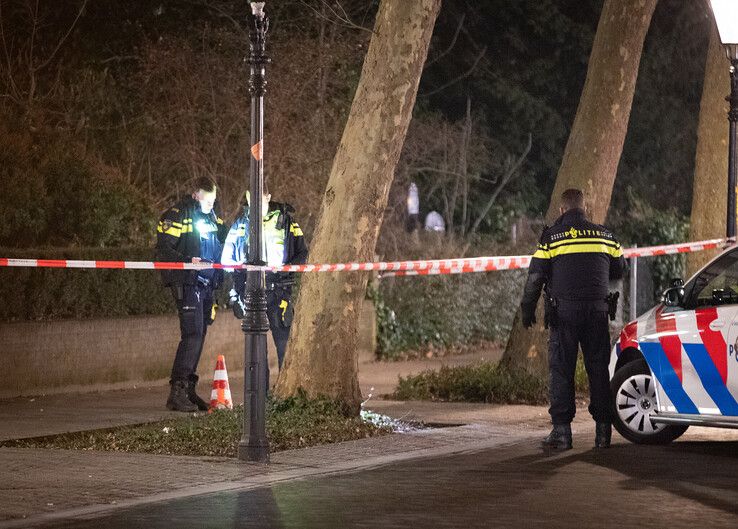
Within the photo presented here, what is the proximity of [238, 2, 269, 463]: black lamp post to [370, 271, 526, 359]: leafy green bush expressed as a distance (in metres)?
10.0

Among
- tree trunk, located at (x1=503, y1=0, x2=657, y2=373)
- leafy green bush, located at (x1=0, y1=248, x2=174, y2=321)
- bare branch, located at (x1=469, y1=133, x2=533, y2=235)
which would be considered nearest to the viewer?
leafy green bush, located at (x1=0, y1=248, x2=174, y2=321)

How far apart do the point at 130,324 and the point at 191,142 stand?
551cm

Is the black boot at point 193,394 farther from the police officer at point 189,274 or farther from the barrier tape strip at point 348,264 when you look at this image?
the barrier tape strip at point 348,264

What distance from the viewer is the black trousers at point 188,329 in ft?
49.2

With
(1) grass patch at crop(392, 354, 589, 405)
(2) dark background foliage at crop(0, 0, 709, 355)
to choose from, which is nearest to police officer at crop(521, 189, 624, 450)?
(1) grass patch at crop(392, 354, 589, 405)

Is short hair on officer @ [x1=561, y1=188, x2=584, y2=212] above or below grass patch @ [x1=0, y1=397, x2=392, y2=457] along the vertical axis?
above

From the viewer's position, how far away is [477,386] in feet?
53.2

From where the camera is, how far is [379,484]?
10672 mm

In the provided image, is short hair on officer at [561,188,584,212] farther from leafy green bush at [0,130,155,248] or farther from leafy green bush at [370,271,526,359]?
leafy green bush at [370,271,526,359]

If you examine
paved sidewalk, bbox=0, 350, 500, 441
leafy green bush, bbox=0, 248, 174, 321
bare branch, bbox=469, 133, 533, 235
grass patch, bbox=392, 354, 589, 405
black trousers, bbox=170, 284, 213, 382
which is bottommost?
paved sidewalk, bbox=0, 350, 500, 441

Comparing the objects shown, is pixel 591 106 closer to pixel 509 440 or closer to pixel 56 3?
pixel 509 440

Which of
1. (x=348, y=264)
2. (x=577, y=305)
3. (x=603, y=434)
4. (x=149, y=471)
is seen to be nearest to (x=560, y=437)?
(x=603, y=434)

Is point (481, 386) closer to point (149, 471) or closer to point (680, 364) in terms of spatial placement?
point (680, 364)

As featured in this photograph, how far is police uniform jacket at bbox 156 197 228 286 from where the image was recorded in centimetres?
1487
